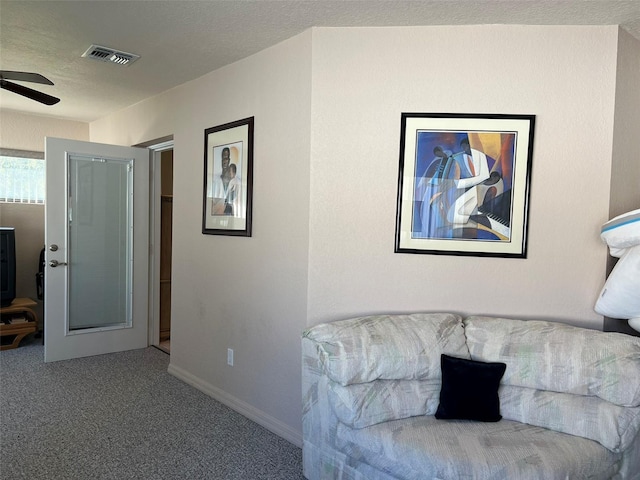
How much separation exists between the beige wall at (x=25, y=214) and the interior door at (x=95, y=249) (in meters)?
1.30

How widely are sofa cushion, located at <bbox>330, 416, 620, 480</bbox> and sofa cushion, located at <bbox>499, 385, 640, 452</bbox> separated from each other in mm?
41

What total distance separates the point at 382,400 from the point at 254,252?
4.59 ft

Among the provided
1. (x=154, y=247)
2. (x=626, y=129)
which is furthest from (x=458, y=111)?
(x=154, y=247)

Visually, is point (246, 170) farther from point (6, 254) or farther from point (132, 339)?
point (6, 254)

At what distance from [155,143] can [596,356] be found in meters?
4.00

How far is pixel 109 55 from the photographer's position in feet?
10.4

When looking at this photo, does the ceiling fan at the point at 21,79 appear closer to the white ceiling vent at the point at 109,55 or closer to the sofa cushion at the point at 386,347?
the white ceiling vent at the point at 109,55

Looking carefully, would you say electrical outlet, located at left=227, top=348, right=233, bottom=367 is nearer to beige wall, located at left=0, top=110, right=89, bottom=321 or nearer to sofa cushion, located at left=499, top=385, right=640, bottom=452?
sofa cushion, located at left=499, top=385, right=640, bottom=452

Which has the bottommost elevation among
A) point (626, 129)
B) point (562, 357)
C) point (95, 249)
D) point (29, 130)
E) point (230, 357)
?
point (230, 357)

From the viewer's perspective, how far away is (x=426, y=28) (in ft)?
8.42

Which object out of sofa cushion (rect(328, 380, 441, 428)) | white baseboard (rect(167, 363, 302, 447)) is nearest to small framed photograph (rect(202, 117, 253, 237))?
white baseboard (rect(167, 363, 302, 447))

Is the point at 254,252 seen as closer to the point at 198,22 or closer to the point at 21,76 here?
the point at 198,22

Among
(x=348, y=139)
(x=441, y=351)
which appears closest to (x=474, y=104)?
(x=348, y=139)

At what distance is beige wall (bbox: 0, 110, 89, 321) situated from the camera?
5043 mm
